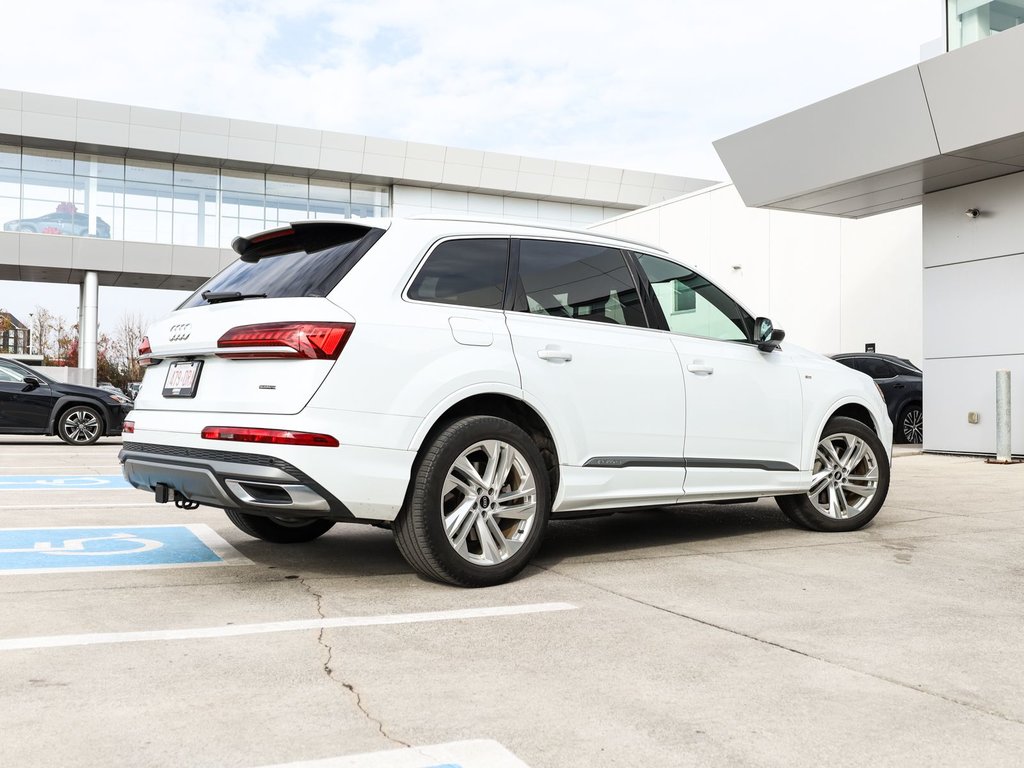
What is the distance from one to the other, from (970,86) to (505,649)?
35.3 feet

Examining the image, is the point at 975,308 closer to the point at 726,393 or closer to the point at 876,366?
the point at 876,366

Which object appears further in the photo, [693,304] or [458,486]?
[693,304]

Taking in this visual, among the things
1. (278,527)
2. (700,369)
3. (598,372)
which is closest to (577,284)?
(598,372)

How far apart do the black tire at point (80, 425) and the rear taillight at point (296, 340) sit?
1343cm

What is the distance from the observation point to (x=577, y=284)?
5.38 meters

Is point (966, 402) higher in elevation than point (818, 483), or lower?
higher

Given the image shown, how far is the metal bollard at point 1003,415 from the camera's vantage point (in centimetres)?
1279

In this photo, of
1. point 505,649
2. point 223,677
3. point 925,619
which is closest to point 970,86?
point 925,619

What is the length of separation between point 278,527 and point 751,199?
37.6 feet

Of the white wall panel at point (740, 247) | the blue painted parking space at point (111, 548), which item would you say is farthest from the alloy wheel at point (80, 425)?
the white wall panel at point (740, 247)

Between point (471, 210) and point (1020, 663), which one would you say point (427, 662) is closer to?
point (1020, 663)

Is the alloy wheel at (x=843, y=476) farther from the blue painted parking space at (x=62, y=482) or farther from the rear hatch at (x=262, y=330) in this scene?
the blue painted parking space at (x=62, y=482)

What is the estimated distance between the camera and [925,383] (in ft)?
47.5

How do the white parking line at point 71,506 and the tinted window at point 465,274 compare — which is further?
the white parking line at point 71,506
